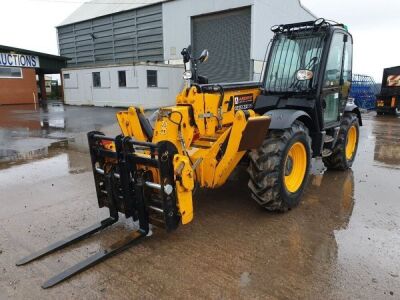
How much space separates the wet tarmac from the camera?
289 centimetres

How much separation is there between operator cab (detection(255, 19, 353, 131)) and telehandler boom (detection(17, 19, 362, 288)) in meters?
0.01

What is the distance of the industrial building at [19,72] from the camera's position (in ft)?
78.3

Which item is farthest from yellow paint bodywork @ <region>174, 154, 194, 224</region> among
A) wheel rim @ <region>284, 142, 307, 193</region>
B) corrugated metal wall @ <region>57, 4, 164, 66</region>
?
corrugated metal wall @ <region>57, 4, 164, 66</region>

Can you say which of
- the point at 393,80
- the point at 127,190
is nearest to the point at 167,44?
the point at 393,80

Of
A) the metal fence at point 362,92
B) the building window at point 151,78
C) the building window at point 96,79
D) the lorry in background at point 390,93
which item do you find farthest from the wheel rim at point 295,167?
the building window at point 96,79

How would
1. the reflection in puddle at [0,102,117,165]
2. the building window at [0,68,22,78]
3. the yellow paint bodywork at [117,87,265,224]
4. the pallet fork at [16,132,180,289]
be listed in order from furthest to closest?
the building window at [0,68,22,78], the reflection in puddle at [0,102,117,165], the yellow paint bodywork at [117,87,265,224], the pallet fork at [16,132,180,289]

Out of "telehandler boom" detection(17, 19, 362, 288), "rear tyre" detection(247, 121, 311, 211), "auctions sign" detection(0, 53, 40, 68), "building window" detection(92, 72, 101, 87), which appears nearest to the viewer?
"telehandler boom" detection(17, 19, 362, 288)

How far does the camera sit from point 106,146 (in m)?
3.85

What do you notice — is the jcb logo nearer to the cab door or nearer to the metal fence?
the cab door

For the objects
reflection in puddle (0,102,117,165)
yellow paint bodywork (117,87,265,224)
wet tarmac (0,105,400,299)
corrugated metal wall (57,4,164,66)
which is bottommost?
wet tarmac (0,105,400,299)

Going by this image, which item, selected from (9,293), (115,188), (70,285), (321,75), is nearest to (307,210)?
(321,75)

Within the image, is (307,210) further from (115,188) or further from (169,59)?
(169,59)

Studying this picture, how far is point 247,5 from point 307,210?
A: 1821 centimetres

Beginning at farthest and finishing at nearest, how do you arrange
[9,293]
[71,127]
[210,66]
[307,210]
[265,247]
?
[210,66] < [71,127] < [307,210] < [265,247] < [9,293]
